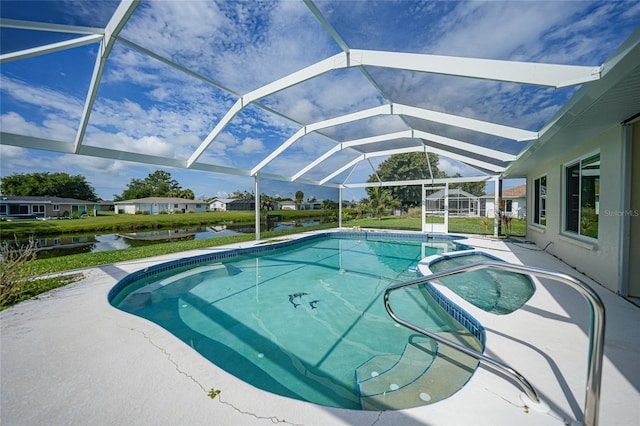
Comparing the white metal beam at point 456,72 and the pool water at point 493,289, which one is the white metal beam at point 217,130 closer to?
the white metal beam at point 456,72

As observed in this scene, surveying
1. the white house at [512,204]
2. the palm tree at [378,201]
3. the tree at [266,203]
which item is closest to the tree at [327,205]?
the palm tree at [378,201]

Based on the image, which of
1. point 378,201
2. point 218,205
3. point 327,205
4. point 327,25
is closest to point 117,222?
point 218,205

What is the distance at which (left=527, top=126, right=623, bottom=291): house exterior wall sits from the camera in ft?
15.8

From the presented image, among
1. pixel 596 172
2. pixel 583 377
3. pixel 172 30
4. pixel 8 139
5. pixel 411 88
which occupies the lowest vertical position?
pixel 583 377

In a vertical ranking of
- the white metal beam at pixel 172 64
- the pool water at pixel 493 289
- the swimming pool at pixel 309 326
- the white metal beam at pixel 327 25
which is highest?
the white metal beam at pixel 327 25

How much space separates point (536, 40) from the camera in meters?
3.76

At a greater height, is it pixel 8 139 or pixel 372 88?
pixel 372 88

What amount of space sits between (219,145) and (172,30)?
5.92 metres

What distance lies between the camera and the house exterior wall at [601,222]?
4.82 metres

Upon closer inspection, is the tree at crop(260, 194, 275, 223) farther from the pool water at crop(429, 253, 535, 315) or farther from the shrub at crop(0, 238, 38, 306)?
the shrub at crop(0, 238, 38, 306)

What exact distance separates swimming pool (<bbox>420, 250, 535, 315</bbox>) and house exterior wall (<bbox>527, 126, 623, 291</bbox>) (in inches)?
48.4

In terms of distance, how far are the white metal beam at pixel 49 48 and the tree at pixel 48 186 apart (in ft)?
70.1

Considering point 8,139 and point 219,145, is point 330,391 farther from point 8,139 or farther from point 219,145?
point 219,145

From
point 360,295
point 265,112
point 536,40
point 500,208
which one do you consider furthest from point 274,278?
point 500,208
